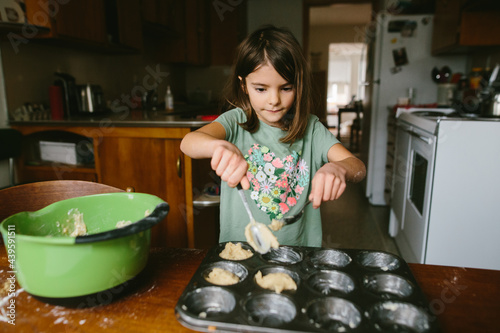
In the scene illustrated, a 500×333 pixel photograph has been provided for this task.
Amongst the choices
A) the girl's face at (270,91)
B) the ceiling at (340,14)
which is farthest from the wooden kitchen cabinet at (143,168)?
the ceiling at (340,14)

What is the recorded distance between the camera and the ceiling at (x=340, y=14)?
22.1 ft

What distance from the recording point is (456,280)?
66 cm

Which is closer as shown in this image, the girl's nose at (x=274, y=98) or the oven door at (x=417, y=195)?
the girl's nose at (x=274, y=98)

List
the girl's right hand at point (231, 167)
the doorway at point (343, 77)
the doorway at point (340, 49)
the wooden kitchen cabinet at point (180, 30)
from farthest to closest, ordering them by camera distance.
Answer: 1. the doorway at point (343, 77)
2. the doorway at point (340, 49)
3. the wooden kitchen cabinet at point (180, 30)
4. the girl's right hand at point (231, 167)

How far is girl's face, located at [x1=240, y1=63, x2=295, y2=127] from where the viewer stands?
0.92 meters

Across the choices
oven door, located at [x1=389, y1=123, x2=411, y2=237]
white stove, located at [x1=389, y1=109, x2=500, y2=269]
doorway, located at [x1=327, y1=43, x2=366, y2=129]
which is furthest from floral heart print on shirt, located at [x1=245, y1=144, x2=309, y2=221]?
doorway, located at [x1=327, y1=43, x2=366, y2=129]

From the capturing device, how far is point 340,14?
7.42m

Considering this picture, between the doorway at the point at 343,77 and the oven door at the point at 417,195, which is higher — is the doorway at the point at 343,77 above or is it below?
above

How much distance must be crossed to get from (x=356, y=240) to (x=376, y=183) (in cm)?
106

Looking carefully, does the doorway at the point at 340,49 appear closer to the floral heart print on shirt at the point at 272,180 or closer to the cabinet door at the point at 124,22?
the cabinet door at the point at 124,22

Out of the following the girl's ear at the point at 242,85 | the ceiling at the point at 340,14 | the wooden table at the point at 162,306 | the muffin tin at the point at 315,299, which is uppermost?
the ceiling at the point at 340,14

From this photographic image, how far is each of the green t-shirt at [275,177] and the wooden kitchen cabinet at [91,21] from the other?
129 centimetres

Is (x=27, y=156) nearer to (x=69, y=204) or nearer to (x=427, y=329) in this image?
(x=69, y=204)

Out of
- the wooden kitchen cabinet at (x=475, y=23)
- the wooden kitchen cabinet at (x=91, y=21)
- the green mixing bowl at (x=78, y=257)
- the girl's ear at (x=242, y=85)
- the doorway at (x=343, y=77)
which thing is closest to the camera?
the green mixing bowl at (x=78, y=257)
